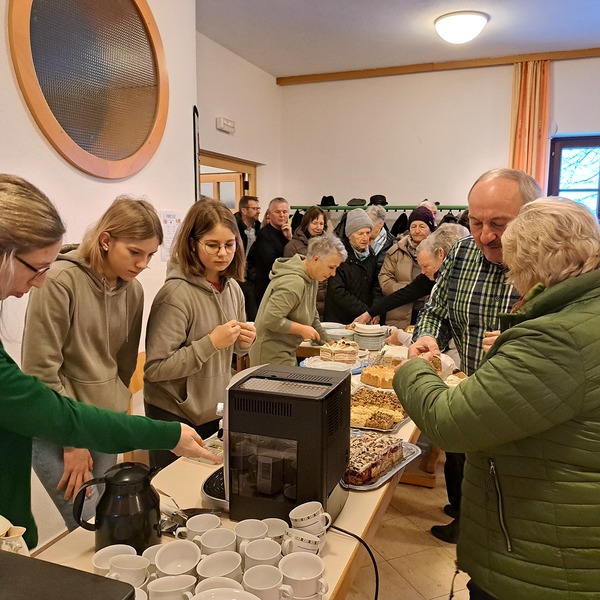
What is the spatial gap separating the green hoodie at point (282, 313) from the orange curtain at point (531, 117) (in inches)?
139

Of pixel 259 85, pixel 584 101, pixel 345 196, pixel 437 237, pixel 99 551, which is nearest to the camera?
pixel 99 551

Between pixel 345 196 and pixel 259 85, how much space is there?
4.99ft

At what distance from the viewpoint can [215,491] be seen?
1.29 meters

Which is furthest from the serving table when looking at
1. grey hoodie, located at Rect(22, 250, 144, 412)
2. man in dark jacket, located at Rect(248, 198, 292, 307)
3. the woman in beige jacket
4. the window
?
the window

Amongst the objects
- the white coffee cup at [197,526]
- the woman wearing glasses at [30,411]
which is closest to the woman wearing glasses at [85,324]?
the woman wearing glasses at [30,411]

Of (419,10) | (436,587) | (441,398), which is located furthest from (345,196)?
(441,398)

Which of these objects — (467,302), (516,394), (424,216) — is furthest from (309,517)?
(424,216)

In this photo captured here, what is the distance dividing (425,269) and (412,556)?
5.19ft

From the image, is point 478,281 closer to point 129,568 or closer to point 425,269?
point 425,269

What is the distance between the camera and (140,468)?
111 cm

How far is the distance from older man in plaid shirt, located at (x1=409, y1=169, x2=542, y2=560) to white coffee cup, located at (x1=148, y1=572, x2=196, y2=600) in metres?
1.09

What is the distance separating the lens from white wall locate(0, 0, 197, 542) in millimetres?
2141

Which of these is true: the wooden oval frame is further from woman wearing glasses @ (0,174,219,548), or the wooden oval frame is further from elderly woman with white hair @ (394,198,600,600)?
elderly woman with white hair @ (394,198,600,600)

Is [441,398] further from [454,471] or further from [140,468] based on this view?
[454,471]
